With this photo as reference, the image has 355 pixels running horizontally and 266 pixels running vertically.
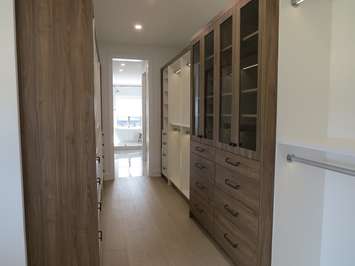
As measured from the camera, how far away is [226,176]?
2355 millimetres

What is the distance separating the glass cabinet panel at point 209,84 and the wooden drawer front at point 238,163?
12.6 inches

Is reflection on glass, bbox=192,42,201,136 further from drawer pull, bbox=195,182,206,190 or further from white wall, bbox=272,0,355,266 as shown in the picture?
white wall, bbox=272,0,355,266

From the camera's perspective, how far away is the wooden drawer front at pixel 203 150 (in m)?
2.66

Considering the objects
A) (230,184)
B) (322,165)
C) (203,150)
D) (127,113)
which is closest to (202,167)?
(203,150)

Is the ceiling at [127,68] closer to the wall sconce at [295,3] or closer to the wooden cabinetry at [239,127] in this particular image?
the wooden cabinetry at [239,127]

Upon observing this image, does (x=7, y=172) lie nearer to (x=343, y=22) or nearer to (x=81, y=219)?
(x=81, y=219)

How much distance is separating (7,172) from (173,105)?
323cm

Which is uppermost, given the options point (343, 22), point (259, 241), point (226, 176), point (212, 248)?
point (343, 22)

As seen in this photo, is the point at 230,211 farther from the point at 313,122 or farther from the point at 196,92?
the point at 196,92

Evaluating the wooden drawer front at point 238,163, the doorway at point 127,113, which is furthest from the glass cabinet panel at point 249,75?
the doorway at point 127,113

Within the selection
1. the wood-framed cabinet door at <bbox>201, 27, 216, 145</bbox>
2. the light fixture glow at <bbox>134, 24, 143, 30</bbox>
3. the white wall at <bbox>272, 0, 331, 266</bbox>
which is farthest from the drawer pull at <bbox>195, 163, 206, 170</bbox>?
the light fixture glow at <bbox>134, 24, 143, 30</bbox>

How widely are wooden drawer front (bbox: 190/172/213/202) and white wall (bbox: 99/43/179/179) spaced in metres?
2.33

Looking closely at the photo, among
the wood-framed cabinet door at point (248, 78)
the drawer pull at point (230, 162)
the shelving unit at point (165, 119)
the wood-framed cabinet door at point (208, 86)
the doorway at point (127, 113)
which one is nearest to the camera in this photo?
the wood-framed cabinet door at point (248, 78)

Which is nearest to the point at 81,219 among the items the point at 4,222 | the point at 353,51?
the point at 4,222
